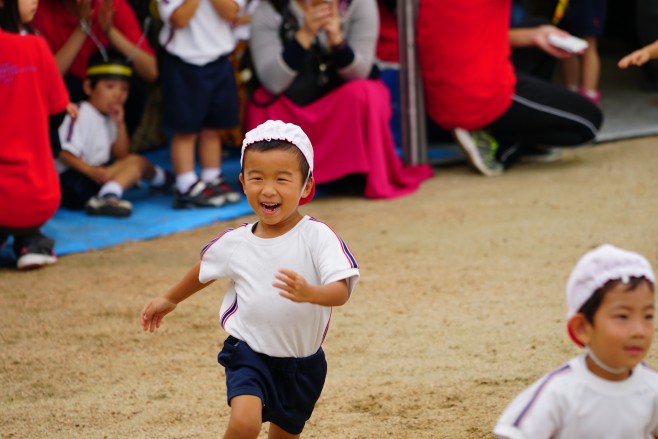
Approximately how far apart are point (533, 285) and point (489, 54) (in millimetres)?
2159

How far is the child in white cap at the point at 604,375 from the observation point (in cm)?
207

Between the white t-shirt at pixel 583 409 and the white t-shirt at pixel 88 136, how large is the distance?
Result: 150 inches

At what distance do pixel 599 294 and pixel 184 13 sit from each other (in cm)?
373

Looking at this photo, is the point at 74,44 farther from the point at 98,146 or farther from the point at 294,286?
the point at 294,286

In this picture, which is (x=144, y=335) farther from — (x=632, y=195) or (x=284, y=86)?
(x=632, y=195)

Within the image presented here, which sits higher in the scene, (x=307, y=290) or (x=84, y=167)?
(x=307, y=290)

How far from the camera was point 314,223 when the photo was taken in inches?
105

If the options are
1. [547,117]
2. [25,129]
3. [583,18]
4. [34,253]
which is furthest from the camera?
[583,18]

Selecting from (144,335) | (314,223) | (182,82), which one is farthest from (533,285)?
(182,82)

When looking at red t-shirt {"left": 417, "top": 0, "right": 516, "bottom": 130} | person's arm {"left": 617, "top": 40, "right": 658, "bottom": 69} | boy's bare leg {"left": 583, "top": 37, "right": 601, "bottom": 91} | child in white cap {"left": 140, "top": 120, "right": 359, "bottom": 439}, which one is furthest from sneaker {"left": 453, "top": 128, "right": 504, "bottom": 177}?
child in white cap {"left": 140, "top": 120, "right": 359, "bottom": 439}

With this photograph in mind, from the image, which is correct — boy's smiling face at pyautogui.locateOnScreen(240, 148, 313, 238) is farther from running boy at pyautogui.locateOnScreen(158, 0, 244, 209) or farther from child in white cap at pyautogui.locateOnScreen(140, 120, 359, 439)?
running boy at pyautogui.locateOnScreen(158, 0, 244, 209)

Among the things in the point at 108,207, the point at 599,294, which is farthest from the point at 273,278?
the point at 108,207

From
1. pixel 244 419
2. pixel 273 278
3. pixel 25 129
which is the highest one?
pixel 273 278

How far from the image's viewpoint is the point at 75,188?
18.2 ft
